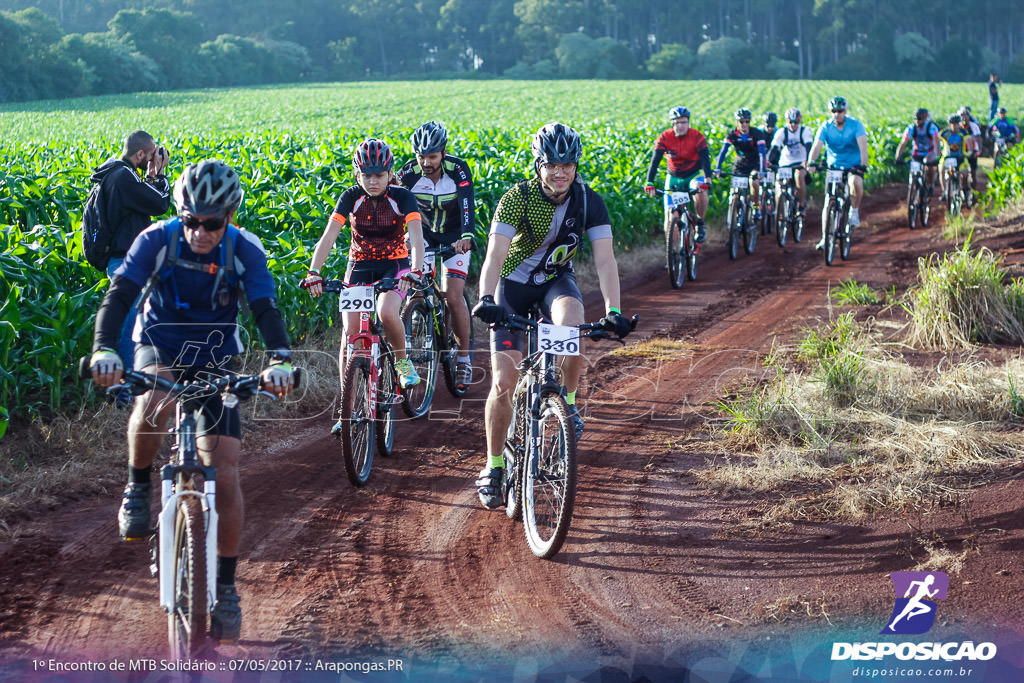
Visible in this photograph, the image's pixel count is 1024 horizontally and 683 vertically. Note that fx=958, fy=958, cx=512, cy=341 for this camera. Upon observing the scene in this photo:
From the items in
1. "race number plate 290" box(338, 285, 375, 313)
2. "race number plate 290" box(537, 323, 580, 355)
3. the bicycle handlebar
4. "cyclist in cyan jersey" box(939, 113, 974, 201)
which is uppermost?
"cyclist in cyan jersey" box(939, 113, 974, 201)

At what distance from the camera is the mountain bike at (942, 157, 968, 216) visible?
1898cm

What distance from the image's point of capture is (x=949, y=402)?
7.05 m

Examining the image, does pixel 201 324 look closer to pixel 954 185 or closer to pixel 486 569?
pixel 486 569

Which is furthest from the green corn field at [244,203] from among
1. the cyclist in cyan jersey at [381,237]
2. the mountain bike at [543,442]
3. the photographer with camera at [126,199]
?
the mountain bike at [543,442]

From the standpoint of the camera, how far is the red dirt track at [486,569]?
14.4 ft

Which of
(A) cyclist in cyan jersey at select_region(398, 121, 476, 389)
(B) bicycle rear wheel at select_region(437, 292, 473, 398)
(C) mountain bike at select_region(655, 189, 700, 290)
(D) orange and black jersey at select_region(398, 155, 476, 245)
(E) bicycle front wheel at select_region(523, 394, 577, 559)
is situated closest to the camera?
(E) bicycle front wheel at select_region(523, 394, 577, 559)

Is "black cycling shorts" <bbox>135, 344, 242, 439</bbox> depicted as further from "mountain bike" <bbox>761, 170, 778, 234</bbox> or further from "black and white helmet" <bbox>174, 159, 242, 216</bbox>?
"mountain bike" <bbox>761, 170, 778, 234</bbox>

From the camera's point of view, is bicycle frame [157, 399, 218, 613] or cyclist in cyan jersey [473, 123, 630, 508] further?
cyclist in cyan jersey [473, 123, 630, 508]

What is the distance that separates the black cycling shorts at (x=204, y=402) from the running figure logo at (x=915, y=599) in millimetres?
3088

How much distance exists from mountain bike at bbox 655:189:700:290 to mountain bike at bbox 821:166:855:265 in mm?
2227

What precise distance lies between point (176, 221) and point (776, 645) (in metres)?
3.29

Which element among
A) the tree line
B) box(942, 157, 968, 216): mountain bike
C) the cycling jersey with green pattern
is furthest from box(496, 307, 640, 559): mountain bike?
the tree line

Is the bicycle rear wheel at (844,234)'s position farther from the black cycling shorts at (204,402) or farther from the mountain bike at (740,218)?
the black cycling shorts at (204,402)

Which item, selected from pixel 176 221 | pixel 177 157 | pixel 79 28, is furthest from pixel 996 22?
pixel 176 221
